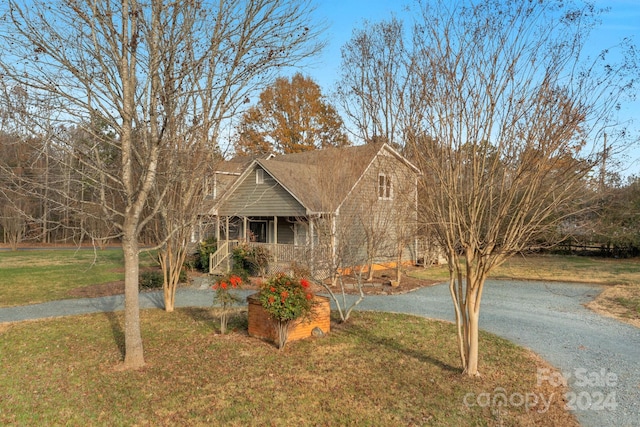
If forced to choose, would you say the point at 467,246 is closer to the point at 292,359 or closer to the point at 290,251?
the point at 292,359

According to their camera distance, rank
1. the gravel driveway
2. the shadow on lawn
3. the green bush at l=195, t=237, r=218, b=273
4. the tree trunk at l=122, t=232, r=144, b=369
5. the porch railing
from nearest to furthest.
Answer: the gravel driveway < the tree trunk at l=122, t=232, r=144, b=369 < the shadow on lawn < the porch railing < the green bush at l=195, t=237, r=218, b=273

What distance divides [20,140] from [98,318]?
485 cm

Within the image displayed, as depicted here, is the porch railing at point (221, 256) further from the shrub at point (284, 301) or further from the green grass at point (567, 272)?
the shrub at point (284, 301)

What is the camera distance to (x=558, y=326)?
327 inches

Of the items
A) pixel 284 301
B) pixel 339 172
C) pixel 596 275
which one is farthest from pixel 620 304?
pixel 284 301

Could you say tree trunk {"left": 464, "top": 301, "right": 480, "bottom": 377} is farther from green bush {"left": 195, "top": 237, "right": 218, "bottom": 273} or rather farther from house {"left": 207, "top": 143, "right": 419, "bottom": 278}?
green bush {"left": 195, "top": 237, "right": 218, "bottom": 273}

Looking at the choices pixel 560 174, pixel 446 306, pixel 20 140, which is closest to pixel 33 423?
pixel 20 140

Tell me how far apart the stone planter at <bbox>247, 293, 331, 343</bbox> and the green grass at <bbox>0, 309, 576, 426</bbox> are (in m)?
0.19

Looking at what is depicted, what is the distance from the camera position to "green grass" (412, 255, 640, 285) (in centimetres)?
1480

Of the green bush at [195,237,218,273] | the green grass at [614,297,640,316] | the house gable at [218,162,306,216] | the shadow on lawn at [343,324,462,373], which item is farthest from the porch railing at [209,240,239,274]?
the green grass at [614,297,640,316]

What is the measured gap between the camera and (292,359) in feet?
19.6

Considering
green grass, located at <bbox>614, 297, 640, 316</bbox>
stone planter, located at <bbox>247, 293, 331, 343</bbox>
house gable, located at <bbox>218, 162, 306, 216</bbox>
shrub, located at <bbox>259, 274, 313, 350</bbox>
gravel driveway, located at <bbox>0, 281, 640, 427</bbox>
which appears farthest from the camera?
house gable, located at <bbox>218, 162, 306, 216</bbox>

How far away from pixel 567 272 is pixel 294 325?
14.4m

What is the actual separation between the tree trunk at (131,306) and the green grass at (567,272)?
11.4m
